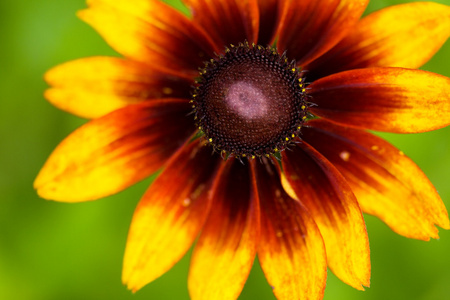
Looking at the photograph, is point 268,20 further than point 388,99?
Yes

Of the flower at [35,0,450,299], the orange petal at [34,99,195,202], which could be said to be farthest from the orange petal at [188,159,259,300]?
the orange petal at [34,99,195,202]

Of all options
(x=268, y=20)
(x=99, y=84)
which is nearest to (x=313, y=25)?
(x=268, y=20)

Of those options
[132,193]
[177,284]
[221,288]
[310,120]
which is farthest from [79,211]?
[310,120]

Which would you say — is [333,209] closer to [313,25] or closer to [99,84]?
[313,25]

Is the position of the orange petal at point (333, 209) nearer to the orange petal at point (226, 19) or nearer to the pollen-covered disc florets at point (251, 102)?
the pollen-covered disc florets at point (251, 102)

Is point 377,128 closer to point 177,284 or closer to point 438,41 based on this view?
point 438,41

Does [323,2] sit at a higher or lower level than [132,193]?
higher

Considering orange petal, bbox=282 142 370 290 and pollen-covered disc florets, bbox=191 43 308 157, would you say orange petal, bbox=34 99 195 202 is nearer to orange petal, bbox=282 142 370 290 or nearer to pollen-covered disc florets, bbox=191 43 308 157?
pollen-covered disc florets, bbox=191 43 308 157
